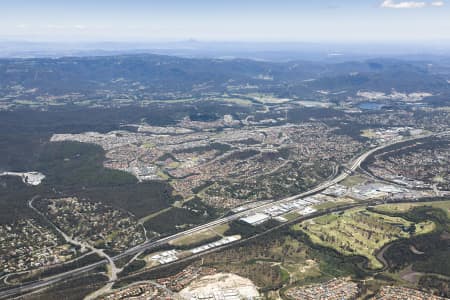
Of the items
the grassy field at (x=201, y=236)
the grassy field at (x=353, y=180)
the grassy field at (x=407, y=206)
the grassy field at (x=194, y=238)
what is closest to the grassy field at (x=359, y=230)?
the grassy field at (x=407, y=206)

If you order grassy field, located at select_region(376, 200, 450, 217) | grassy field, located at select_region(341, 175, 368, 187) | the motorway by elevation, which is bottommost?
the motorway

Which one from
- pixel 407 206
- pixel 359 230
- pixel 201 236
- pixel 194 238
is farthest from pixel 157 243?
pixel 407 206

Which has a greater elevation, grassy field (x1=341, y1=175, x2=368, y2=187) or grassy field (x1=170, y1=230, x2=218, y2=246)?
grassy field (x1=341, y1=175, x2=368, y2=187)

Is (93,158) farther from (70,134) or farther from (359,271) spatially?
(359,271)

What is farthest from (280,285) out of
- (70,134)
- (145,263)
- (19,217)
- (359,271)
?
(70,134)

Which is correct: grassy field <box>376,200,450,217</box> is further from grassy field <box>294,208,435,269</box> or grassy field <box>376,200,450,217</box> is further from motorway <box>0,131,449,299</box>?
motorway <box>0,131,449,299</box>

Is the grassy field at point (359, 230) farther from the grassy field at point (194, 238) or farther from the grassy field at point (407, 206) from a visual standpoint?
the grassy field at point (194, 238)

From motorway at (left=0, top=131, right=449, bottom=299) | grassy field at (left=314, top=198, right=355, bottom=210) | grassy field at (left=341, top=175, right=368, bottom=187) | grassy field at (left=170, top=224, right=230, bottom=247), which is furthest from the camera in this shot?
grassy field at (left=341, top=175, right=368, bottom=187)

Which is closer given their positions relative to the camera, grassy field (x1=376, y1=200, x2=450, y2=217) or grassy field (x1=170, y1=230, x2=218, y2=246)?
grassy field (x1=170, y1=230, x2=218, y2=246)

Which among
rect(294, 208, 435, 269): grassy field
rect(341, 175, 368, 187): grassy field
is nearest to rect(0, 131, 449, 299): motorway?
rect(341, 175, 368, 187): grassy field

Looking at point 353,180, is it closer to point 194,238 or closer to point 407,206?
point 407,206

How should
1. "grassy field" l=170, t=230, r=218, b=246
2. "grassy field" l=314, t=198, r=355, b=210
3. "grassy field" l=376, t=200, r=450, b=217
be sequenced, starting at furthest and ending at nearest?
"grassy field" l=314, t=198, r=355, b=210, "grassy field" l=376, t=200, r=450, b=217, "grassy field" l=170, t=230, r=218, b=246
